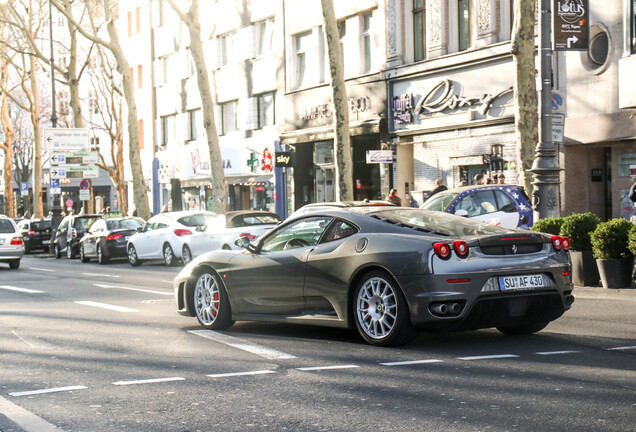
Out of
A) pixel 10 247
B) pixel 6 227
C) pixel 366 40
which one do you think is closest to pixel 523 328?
pixel 10 247

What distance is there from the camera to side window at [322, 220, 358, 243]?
10086 millimetres

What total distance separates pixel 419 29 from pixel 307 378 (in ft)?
83.4

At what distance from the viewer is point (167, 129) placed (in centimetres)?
5334

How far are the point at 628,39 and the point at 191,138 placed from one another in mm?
30439

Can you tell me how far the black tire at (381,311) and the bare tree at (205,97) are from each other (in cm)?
2409

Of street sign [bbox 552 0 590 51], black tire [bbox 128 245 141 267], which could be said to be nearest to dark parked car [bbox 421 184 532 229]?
street sign [bbox 552 0 590 51]

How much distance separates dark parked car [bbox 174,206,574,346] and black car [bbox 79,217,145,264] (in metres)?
21.1

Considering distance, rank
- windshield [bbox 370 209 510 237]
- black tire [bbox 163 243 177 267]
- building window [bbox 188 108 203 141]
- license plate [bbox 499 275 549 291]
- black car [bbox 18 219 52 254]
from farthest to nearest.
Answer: building window [bbox 188 108 203 141] < black car [bbox 18 219 52 254] < black tire [bbox 163 243 177 267] < windshield [bbox 370 209 510 237] < license plate [bbox 499 275 549 291]

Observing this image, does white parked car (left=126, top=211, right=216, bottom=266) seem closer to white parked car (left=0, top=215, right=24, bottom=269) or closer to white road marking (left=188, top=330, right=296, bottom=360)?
white parked car (left=0, top=215, right=24, bottom=269)

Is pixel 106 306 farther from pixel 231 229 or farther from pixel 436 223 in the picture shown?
pixel 231 229

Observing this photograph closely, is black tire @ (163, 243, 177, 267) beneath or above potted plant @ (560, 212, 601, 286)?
beneath

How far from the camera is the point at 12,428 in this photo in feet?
20.6

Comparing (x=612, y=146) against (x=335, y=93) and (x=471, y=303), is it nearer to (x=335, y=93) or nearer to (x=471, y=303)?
(x=335, y=93)

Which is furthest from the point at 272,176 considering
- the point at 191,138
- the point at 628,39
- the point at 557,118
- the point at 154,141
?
the point at 557,118
